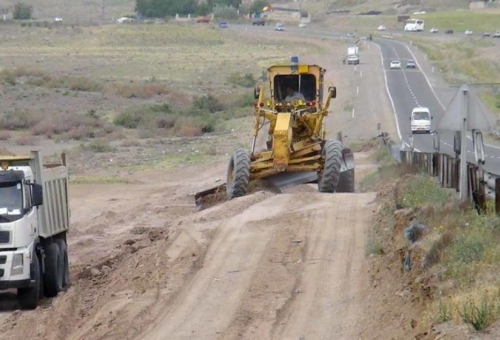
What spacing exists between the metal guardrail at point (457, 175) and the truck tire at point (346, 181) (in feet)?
5.48

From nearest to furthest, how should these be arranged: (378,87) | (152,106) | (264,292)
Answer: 1. (264,292)
2. (152,106)
3. (378,87)

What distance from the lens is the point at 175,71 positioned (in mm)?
102688

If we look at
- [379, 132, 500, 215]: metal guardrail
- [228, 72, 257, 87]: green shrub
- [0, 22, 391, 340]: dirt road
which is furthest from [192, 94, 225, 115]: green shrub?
[0, 22, 391, 340]: dirt road

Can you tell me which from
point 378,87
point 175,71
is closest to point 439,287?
point 378,87

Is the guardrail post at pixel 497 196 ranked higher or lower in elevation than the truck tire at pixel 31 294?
higher

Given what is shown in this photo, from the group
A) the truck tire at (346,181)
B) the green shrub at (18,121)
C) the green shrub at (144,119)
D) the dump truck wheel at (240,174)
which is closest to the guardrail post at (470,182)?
the dump truck wheel at (240,174)

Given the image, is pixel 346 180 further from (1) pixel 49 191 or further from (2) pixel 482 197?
(2) pixel 482 197

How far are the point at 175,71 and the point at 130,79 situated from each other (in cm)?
1039

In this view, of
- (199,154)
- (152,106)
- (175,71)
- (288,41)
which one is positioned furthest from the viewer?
(288,41)

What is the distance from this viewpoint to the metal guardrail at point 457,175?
55.1 ft

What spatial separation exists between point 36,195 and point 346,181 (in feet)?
38.5

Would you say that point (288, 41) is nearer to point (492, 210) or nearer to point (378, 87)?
point (378, 87)

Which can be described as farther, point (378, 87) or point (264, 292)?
point (378, 87)

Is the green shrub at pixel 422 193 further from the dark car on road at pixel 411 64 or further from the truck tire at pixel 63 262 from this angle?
the dark car on road at pixel 411 64
